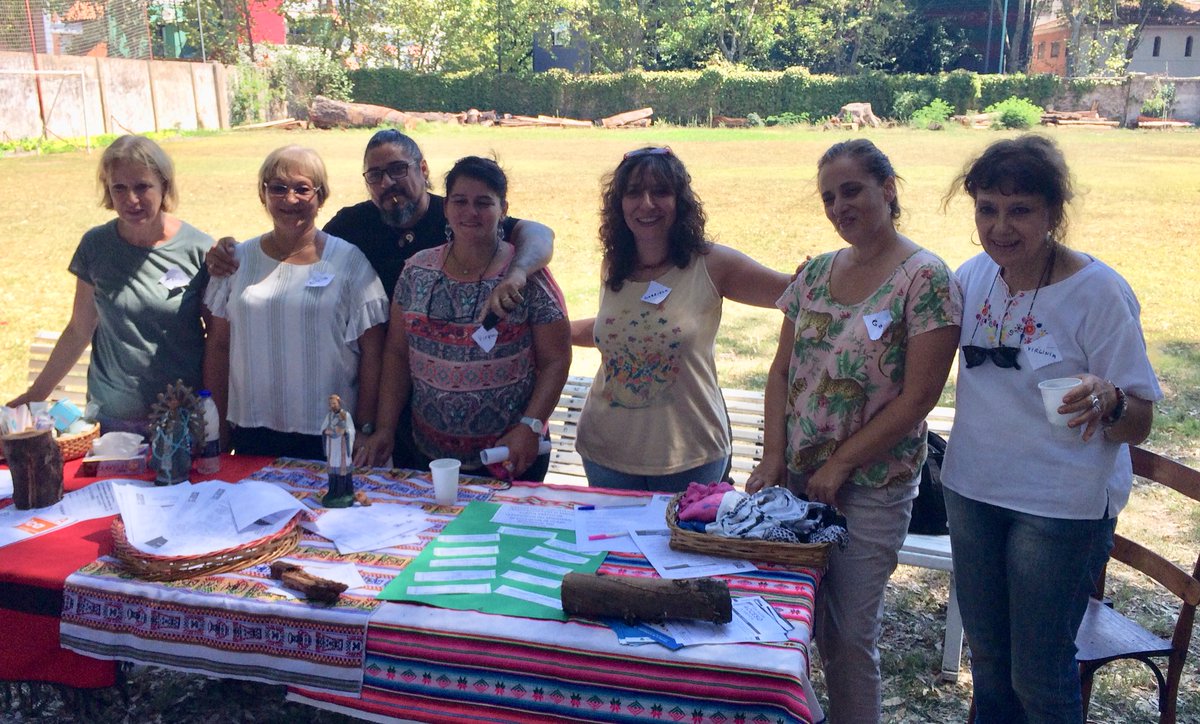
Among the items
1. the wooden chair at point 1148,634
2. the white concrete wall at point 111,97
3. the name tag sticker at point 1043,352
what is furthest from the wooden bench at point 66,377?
the white concrete wall at point 111,97

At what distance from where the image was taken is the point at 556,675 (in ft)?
5.94

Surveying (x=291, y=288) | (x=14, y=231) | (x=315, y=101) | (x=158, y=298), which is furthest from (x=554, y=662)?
(x=315, y=101)

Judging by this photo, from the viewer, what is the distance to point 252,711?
3.04 metres

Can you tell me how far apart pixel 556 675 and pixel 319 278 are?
164cm

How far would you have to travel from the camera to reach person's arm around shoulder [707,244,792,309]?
9.45 ft

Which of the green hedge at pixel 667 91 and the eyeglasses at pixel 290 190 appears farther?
the green hedge at pixel 667 91

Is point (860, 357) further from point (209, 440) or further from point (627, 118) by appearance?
point (627, 118)

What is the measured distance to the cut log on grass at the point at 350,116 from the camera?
77.1ft

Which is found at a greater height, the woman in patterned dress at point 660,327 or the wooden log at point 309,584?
the woman in patterned dress at point 660,327

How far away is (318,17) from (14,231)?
1966cm

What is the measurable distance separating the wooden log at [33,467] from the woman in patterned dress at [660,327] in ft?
5.21

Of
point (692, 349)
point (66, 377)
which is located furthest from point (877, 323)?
point (66, 377)

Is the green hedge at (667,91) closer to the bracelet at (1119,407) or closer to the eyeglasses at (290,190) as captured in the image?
the eyeglasses at (290,190)

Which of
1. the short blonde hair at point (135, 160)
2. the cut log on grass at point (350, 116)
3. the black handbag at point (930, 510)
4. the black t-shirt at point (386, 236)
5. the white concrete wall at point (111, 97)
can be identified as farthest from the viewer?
the cut log on grass at point (350, 116)
